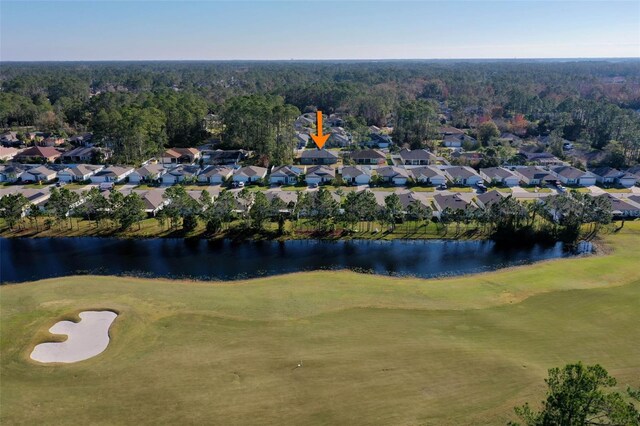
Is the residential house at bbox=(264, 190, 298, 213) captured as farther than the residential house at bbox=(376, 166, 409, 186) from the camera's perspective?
No

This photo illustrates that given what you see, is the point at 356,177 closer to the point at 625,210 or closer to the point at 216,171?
the point at 216,171

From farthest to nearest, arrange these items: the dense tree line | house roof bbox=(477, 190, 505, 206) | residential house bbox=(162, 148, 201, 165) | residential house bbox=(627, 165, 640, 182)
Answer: residential house bbox=(162, 148, 201, 165), residential house bbox=(627, 165, 640, 182), house roof bbox=(477, 190, 505, 206), the dense tree line

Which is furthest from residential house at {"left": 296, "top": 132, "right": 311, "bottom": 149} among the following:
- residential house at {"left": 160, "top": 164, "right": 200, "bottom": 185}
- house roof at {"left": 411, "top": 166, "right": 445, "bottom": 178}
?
house roof at {"left": 411, "top": 166, "right": 445, "bottom": 178}

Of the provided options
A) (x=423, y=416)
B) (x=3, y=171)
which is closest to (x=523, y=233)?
(x=423, y=416)

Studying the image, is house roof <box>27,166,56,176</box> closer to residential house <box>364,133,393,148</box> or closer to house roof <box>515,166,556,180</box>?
residential house <box>364,133,393,148</box>

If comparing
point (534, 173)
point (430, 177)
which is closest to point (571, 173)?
point (534, 173)

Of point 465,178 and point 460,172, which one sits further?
point 460,172
